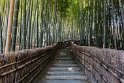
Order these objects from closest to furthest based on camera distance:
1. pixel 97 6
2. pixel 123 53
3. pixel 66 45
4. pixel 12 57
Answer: pixel 123 53, pixel 12 57, pixel 97 6, pixel 66 45

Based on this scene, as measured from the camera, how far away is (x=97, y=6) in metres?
15.4

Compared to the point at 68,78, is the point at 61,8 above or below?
above

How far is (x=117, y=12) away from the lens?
12.4 meters

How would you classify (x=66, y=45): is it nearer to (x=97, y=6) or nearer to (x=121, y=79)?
(x=97, y=6)

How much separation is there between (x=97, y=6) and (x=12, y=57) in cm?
1183

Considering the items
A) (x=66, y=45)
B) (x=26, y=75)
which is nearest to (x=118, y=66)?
(x=26, y=75)

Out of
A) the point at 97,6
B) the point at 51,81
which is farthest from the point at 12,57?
the point at 97,6

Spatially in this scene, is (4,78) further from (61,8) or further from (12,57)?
(61,8)

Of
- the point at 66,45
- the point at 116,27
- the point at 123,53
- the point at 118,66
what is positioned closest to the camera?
the point at 123,53

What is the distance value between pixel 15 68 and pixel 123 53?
2.06 metres

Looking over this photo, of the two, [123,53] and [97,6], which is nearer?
[123,53]

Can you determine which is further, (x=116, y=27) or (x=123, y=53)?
(x=116, y=27)

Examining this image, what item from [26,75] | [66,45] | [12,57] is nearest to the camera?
[12,57]

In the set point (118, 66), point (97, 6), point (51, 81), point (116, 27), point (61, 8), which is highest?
point (61, 8)
